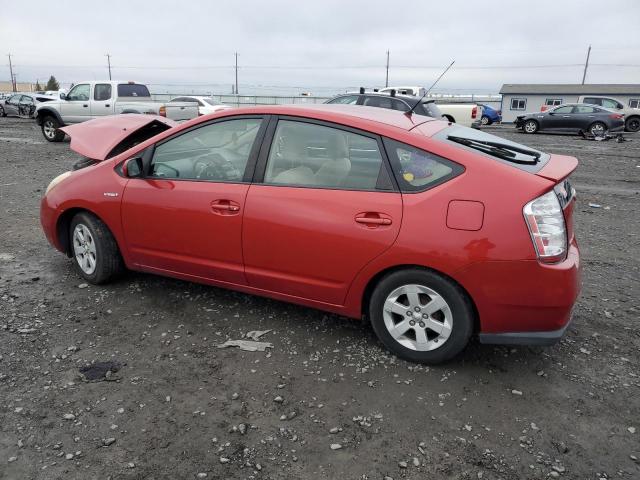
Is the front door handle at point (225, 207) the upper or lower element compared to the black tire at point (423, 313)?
upper

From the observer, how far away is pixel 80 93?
15.7 metres

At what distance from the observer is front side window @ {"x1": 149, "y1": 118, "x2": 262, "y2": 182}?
358 centimetres

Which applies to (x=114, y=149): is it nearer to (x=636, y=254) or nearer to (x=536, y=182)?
(x=536, y=182)

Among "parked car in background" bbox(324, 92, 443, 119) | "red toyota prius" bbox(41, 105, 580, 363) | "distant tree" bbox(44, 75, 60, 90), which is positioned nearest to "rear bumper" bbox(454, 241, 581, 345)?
"red toyota prius" bbox(41, 105, 580, 363)

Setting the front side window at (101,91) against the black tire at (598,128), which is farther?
the black tire at (598,128)

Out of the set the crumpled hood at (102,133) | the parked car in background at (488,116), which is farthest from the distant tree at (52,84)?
the crumpled hood at (102,133)

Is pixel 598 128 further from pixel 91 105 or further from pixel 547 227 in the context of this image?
pixel 547 227

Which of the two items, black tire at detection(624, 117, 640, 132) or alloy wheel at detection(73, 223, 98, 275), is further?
black tire at detection(624, 117, 640, 132)

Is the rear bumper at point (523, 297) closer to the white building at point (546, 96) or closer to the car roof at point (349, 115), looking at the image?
the car roof at point (349, 115)

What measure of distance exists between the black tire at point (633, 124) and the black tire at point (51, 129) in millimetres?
24255

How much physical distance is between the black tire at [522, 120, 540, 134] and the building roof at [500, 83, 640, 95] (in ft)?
71.3

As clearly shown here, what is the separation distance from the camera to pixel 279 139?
347cm

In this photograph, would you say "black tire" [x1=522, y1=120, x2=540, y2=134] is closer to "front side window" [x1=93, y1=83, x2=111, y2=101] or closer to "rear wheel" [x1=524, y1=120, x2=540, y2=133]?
"rear wheel" [x1=524, y1=120, x2=540, y2=133]

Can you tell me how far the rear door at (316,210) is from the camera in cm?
306
